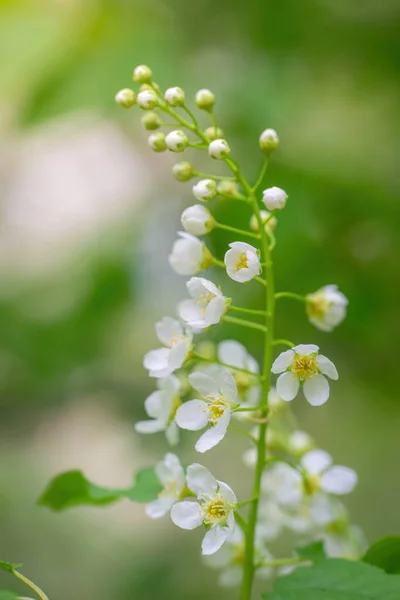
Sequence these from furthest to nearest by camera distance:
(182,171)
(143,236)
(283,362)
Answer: (143,236) → (182,171) → (283,362)

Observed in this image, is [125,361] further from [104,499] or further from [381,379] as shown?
[104,499]

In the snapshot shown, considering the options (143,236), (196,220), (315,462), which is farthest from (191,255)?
(143,236)

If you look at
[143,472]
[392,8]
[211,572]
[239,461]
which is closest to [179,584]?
[211,572]

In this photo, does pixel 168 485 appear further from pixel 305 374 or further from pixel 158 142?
pixel 158 142

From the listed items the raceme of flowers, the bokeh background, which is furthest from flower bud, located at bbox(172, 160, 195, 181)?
the bokeh background

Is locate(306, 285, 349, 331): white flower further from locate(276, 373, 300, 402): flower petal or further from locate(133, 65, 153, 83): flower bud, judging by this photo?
locate(133, 65, 153, 83): flower bud

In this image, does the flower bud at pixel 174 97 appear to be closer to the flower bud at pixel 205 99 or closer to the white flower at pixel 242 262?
the flower bud at pixel 205 99
